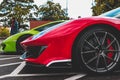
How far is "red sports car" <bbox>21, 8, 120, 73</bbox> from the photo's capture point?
16.3 ft

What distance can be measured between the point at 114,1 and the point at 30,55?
107 ft

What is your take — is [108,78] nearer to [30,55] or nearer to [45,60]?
[45,60]

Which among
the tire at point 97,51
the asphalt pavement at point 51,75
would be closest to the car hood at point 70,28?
the tire at point 97,51

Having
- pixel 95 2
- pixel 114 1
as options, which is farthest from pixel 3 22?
pixel 114 1

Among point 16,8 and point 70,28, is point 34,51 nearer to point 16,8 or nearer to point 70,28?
point 70,28

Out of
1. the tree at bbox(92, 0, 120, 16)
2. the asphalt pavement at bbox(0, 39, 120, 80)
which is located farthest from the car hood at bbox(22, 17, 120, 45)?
the tree at bbox(92, 0, 120, 16)

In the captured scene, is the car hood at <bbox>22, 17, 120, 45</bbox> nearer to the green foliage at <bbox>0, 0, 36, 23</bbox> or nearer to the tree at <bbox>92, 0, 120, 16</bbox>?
the tree at <bbox>92, 0, 120, 16</bbox>

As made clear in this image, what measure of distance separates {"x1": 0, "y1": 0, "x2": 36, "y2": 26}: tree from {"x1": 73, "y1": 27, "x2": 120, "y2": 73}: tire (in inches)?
2446

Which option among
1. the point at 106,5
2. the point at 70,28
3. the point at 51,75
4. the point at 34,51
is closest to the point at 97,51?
the point at 70,28

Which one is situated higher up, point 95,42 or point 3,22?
point 95,42

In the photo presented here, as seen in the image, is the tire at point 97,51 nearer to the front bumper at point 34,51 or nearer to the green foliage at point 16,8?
the front bumper at point 34,51

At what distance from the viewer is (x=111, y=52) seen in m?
5.11

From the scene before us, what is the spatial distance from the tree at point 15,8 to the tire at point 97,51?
62.1m

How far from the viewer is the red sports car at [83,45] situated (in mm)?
4965
